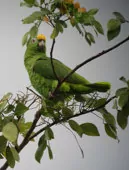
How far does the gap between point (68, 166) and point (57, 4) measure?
1140 mm

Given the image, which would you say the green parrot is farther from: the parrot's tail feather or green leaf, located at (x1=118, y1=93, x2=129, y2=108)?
green leaf, located at (x1=118, y1=93, x2=129, y2=108)

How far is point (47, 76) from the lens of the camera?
772 mm

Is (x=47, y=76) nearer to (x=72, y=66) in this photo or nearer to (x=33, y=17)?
(x=33, y=17)

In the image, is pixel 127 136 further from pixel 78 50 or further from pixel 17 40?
pixel 17 40

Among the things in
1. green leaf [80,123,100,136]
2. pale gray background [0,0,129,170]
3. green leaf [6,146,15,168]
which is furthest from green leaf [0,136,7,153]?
pale gray background [0,0,129,170]

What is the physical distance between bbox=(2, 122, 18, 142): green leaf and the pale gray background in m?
1.04

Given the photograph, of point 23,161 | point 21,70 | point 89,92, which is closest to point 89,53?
point 21,70

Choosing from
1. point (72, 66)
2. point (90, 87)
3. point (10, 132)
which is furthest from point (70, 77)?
point (72, 66)

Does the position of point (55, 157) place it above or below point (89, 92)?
below

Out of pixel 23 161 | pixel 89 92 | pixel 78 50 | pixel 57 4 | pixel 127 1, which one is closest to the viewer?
pixel 57 4

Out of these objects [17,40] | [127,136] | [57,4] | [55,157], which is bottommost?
[127,136]

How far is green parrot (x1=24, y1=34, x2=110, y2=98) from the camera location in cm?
61

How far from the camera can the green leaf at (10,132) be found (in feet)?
1.27

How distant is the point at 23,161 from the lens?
141cm
